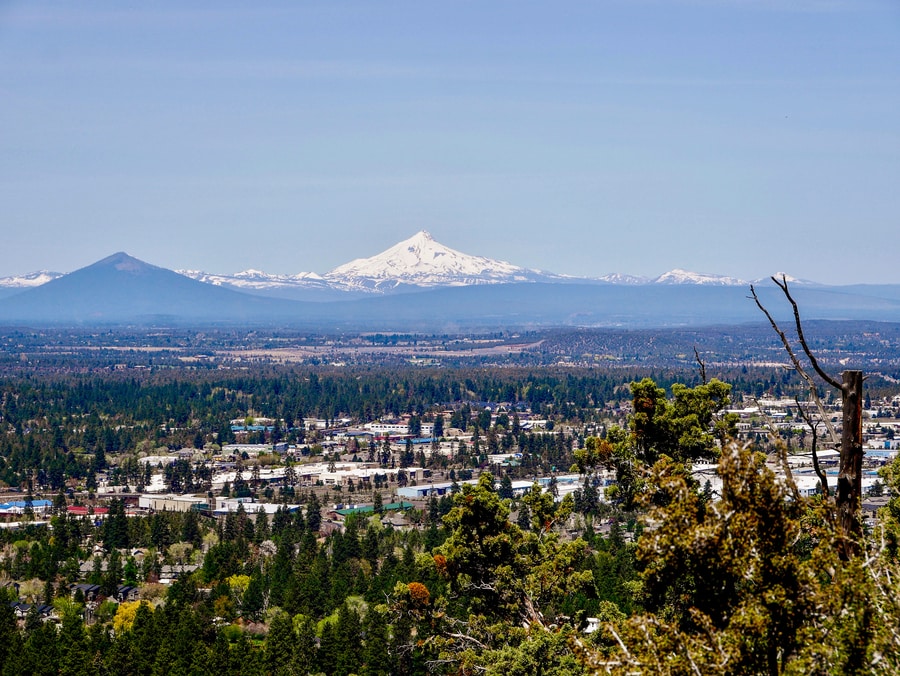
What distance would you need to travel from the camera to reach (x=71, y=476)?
72.1 m

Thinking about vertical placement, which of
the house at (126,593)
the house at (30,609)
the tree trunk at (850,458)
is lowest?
the house at (126,593)

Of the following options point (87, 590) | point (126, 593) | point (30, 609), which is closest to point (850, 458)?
point (30, 609)

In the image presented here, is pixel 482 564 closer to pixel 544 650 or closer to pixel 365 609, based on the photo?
pixel 544 650

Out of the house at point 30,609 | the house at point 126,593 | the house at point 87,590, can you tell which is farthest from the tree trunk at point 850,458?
the house at point 126,593

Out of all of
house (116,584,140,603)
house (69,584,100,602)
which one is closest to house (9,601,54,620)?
house (69,584,100,602)

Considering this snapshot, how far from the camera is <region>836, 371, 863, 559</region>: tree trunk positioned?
7.55 meters

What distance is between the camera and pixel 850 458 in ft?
25.1

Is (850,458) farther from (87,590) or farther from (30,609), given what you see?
(87,590)

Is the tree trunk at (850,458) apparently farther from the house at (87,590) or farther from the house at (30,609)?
the house at (87,590)

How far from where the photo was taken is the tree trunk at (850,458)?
7551 mm

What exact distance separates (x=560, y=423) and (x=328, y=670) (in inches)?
3084

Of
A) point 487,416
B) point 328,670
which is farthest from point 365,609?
point 487,416

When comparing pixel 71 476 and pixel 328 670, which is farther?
pixel 71 476

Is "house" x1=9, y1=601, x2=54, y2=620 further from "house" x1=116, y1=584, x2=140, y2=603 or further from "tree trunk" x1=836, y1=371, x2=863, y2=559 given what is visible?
"tree trunk" x1=836, y1=371, x2=863, y2=559
